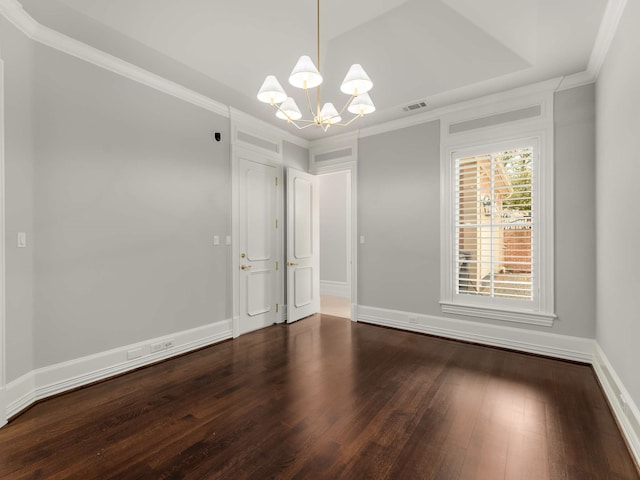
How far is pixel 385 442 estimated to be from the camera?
2061 millimetres

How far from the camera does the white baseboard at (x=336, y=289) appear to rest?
7201mm

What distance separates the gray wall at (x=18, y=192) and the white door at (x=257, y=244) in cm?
220

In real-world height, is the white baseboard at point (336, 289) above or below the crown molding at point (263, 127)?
below

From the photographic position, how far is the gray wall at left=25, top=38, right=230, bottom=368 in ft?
8.68

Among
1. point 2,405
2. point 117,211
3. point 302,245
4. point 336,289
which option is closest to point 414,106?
point 302,245

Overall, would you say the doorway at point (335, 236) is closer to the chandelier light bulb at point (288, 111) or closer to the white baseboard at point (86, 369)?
the white baseboard at point (86, 369)

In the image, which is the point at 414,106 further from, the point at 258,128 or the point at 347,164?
the point at 258,128

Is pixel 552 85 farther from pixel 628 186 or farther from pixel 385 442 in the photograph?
pixel 385 442

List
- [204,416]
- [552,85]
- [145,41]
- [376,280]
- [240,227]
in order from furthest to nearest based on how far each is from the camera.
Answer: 1. [376,280]
2. [240,227]
3. [552,85]
4. [145,41]
5. [204,416]

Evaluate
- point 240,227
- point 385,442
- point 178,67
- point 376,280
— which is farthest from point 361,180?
point 385,442

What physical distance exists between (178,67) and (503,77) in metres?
3.48

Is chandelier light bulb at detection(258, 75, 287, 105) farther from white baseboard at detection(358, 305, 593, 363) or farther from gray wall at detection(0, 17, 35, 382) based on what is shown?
white baseboard at detection(358, 305, 593, 363)

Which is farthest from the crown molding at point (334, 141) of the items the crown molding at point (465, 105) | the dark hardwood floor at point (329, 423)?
the dark hardwood floor at point (329, 423)

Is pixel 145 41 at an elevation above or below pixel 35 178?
above
